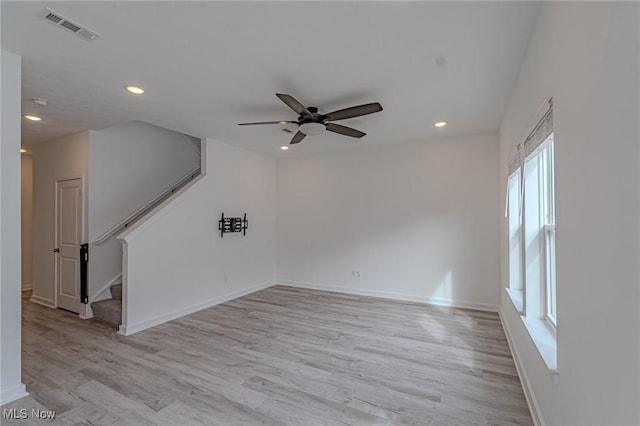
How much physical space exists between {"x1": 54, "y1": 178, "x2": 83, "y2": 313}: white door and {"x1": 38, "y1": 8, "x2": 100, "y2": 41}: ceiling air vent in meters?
3.07

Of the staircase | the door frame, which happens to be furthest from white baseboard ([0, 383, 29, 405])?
the door frame

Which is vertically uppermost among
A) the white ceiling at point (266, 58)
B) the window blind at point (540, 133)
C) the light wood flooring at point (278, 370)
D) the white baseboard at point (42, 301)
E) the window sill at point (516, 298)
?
the white ceiling at point (266, 58)

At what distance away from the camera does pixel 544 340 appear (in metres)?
1.97

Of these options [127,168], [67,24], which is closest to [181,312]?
[127,168]

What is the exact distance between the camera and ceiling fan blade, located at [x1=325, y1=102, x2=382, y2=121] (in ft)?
8.87

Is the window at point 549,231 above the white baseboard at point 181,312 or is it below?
above

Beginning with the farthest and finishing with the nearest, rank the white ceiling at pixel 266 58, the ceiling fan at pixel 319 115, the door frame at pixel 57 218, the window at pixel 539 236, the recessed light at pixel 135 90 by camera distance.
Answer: the door frame at pixel 57 218, the recessed light at pixel 135 90, the ceiling fan at pixel 319 115, the window at pixel 539 236, the white ceiling at pixel 266 58

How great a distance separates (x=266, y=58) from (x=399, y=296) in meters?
4.14

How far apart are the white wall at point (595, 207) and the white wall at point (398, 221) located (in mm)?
2886

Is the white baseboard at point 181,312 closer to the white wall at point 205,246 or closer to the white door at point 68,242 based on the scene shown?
the white wall at point 205,246

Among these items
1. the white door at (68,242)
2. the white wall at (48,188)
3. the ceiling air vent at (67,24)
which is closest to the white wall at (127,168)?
the white wall at (48,188)

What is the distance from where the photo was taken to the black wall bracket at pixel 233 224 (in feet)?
16.2

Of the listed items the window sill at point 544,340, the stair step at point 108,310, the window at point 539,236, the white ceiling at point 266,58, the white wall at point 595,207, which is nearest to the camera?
the white wall at point 595,207

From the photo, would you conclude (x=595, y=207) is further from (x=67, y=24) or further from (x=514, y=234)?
(x=67, y=24)
